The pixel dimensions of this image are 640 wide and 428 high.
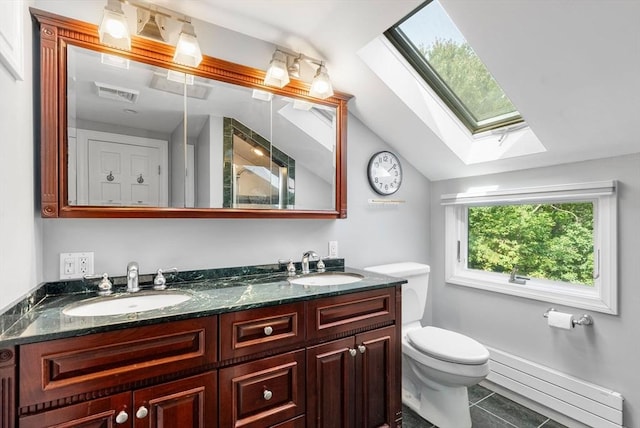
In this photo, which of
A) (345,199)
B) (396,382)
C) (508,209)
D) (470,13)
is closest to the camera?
(470,13)

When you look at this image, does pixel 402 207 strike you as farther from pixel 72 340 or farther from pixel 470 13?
pixel 72 340

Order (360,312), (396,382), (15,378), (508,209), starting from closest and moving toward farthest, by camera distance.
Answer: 1. (15,378)
2. (360,312)
3. (396,382)
4. (508,209)

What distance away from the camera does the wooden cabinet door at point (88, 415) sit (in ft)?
2.99

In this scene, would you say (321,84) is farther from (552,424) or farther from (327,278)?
(552,424)

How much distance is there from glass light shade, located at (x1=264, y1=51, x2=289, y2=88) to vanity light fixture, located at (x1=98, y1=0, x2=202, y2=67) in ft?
1.20

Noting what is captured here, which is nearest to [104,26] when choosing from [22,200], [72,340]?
[22,200]

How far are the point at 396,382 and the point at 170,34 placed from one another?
2118 millimetres

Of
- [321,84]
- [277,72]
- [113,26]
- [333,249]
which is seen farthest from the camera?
[333,249]

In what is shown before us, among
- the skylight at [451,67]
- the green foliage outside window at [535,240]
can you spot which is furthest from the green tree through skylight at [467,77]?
the green foliage outside window at [535,240]

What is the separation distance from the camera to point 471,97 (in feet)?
6.96

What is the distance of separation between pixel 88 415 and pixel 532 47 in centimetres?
220

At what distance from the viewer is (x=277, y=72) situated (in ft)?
5.71

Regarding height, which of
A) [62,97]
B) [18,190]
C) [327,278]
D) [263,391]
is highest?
[62,97]

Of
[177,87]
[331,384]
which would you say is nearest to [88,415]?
[331,384]
